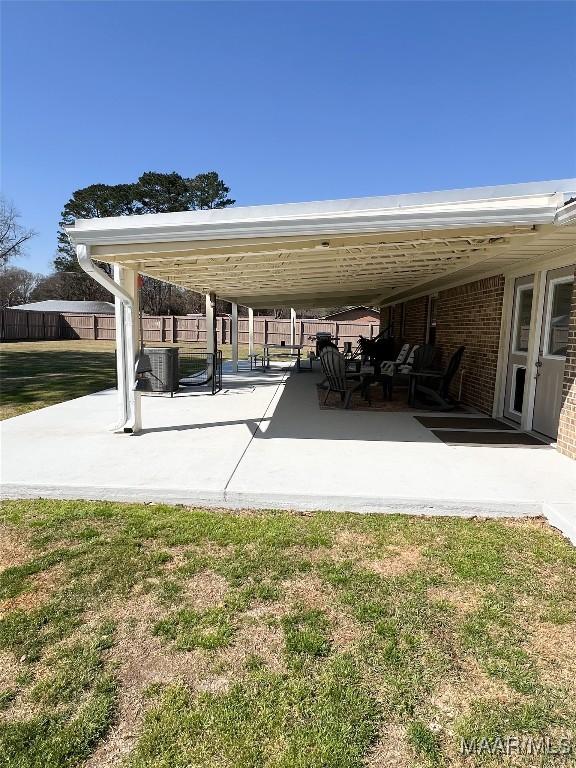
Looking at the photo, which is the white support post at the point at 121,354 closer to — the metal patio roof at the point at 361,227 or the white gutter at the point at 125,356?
A: the white gutter at the point at 125,356

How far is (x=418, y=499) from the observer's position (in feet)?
12.1

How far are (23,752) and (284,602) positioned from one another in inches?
51.3

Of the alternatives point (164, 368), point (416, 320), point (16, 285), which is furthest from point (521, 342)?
point (16, 285)

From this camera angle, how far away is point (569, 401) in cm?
511

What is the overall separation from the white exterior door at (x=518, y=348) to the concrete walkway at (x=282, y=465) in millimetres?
1593

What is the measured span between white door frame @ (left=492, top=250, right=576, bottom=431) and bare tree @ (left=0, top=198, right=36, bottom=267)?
4023 cm

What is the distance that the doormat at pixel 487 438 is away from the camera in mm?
5598

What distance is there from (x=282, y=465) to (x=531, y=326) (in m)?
4.30

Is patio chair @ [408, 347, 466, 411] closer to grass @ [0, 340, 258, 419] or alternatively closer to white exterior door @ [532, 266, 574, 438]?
white exterior door @ [532, 266, 574, 438]

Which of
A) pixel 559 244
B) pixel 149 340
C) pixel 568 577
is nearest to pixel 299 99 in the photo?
pixel 559 244

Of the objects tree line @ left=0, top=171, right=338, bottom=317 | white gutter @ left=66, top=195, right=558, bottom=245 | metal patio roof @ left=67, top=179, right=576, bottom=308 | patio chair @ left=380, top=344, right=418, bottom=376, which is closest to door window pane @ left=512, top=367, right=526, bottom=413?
metal patio roof @ left=67, top=179, right=576, bottom=308

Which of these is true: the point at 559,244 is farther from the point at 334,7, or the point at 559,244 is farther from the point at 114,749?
the point at 334,7

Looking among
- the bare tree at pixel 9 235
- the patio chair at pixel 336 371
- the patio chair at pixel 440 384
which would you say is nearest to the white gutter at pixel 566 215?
the patio chair at pixel 440 384

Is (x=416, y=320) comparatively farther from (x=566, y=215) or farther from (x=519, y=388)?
(x=566, y=215)
